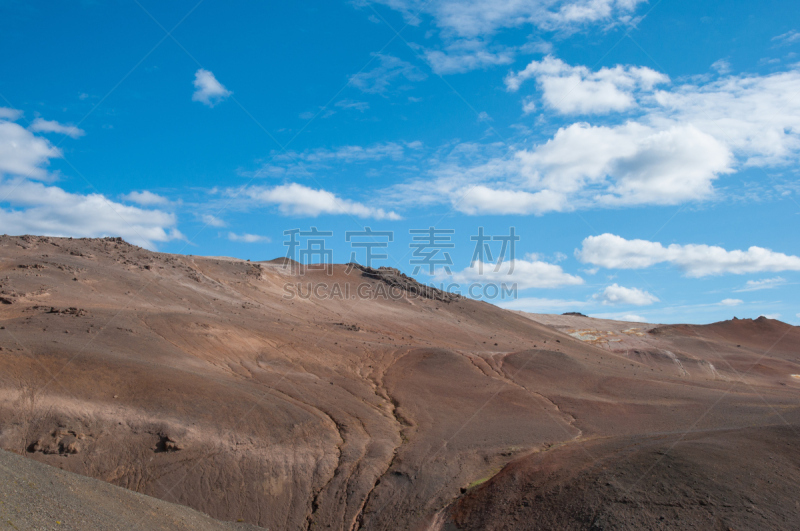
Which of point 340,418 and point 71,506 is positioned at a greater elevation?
point 340,418

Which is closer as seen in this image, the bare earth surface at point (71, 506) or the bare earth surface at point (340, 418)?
the bare earth surface at point (71, 506)

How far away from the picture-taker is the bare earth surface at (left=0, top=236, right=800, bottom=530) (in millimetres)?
9555

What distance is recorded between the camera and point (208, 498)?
10.8 meters

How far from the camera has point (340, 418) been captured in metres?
14.6

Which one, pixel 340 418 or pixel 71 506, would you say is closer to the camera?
pixel 71 506

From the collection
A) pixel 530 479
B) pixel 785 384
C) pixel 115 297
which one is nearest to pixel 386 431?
pixel 530 479

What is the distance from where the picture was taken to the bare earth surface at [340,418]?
9555mm

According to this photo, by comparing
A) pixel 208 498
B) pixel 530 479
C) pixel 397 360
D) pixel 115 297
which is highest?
pixel 115 297

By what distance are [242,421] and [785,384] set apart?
3250 centimetres

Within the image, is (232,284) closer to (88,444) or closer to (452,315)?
(452,315)

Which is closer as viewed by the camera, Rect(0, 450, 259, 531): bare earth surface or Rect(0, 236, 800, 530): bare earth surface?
Rect(0, 450, 259, 531): bare earth surface

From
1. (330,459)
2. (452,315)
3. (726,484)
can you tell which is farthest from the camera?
(452,315)

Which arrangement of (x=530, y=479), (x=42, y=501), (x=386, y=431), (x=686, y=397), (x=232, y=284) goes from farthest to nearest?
(x=232, y=284)
(x=686, y=397)
(x=386, y=431)
(x=530, y=479)
(x=42, y=501)

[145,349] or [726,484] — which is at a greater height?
[145,349]
